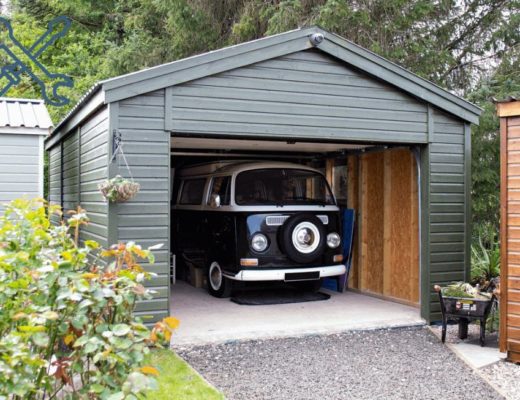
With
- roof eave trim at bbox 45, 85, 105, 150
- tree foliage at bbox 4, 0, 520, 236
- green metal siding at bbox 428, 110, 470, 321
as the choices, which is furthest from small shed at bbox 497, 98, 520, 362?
tree foliage at bbox 4, 0, 520, 236

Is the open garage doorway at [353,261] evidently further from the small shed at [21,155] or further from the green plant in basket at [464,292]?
the small shed at [21,155]

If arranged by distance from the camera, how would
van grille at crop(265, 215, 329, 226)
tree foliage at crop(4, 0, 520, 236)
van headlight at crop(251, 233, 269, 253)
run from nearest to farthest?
1. van headlight at crop(251, 233, 269, 253)
2. van grille at crop(265, 215, 329, 226)
3. tree foliage at crop(4, 0, 520, 236)

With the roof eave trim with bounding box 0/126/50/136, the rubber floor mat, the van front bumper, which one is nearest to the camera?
the roof eave trim with bounding box 0/126/50/136

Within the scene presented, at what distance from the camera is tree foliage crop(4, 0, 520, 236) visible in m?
11.2

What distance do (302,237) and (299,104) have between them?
2059 mm

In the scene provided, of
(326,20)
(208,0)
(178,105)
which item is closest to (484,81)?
(326,20)

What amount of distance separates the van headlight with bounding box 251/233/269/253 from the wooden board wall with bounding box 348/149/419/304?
1.82 meters

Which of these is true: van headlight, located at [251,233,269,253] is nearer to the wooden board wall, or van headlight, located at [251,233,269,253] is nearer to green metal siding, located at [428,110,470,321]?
the wooden board wall

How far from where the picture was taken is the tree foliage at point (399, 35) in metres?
11.2

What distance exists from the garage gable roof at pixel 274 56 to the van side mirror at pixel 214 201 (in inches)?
108

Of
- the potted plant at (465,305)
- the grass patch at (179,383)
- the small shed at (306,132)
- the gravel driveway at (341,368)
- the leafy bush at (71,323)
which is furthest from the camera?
the potted plant at (465,305)

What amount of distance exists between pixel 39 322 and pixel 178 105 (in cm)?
413

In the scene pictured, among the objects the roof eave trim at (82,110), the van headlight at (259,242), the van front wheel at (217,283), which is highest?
the roof eave trim at (82,110)

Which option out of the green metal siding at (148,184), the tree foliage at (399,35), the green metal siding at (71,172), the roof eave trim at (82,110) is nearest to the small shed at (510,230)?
the green metal siding at (148,184)
